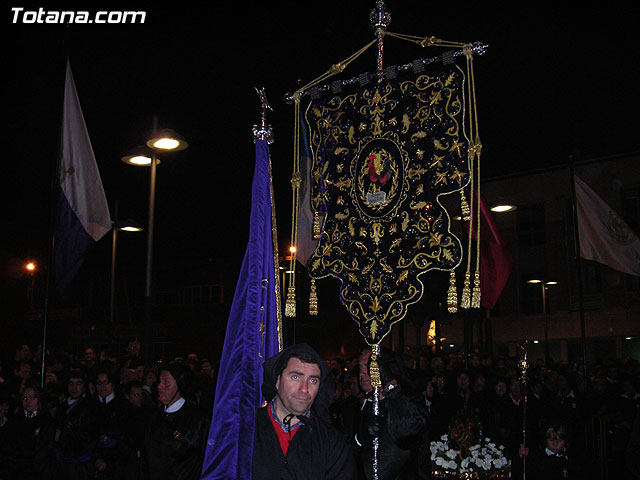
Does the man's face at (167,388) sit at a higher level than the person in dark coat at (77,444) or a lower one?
higher

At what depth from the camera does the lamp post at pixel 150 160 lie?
9.43 metres

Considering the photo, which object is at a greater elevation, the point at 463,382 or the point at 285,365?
the point at 285,365

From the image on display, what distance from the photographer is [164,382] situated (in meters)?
6.23

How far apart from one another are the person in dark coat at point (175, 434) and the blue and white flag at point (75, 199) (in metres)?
2.58

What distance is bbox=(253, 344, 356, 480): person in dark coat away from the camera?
3.66m

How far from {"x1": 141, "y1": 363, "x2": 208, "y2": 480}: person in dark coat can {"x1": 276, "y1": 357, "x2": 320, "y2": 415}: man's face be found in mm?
2653

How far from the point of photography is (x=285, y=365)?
3.81 metres

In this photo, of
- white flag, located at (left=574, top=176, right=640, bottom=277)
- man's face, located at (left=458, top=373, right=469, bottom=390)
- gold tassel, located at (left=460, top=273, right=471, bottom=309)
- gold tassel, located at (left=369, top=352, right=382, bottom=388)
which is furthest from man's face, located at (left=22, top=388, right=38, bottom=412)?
white flag, located at (left=574, top=176, right=640, bottom=277)

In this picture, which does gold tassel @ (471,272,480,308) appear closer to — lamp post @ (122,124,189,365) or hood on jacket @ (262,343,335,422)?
hood on jacket @ (262,343,335,422)

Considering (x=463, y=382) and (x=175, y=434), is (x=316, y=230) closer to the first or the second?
(x=175, y=434)

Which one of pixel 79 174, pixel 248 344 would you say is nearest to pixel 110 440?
pixel 79 174

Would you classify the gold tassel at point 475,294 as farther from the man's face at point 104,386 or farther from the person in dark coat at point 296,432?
the man's face at point 104,386

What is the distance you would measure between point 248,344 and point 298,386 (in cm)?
54

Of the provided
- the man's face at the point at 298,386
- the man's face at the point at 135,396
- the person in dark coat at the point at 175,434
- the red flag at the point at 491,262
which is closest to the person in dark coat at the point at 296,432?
the man's face at the point at 298,386
